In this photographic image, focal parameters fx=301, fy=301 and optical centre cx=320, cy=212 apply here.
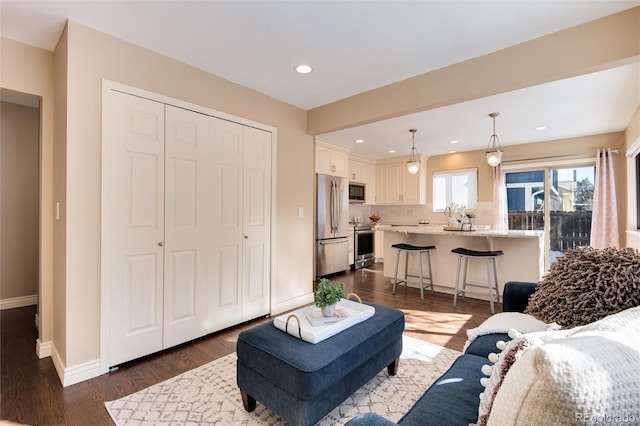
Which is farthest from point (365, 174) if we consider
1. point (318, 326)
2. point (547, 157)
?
point (318, 326)

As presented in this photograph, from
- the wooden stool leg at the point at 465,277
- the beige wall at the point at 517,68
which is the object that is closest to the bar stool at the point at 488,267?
the wooden stool leg at the point at 465,277

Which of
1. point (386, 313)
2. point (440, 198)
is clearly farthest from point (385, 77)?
point (440, 198)

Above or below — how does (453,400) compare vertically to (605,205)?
below

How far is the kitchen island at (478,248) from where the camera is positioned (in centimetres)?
377

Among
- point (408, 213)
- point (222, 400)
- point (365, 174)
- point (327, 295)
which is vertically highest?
point (365, 174)

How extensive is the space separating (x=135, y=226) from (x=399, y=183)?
5.57 m

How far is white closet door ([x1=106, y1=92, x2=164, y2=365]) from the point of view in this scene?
2.26 metres

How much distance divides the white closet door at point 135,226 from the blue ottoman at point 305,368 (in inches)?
45.6

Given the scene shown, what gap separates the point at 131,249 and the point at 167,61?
1.62 meters

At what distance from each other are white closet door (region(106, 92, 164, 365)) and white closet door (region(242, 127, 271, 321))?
859mm

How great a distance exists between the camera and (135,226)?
7.75ft

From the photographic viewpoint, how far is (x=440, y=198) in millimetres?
6664

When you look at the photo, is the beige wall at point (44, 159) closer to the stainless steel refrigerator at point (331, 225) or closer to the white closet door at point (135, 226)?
the white closet door at point (135, 226)

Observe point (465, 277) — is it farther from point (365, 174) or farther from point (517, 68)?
point (365, 174)
